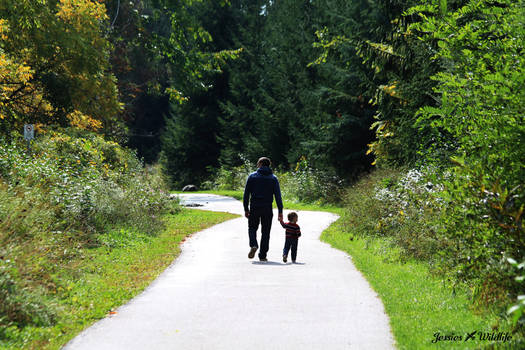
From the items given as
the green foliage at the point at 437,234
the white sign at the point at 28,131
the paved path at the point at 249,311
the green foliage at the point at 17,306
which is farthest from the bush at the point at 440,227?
the white sign at the point at 28,131

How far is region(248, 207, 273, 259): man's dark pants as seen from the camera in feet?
41.7

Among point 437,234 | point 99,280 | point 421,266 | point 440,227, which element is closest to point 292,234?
point 421,266

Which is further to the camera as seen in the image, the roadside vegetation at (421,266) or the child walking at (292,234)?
the child walking at (292,234)

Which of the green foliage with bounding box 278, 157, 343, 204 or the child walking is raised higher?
the green foliage with bounding box 278, 157, 343, 204

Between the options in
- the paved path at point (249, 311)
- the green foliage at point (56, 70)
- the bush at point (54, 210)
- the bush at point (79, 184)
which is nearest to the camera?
the paved path at point (249, 311)

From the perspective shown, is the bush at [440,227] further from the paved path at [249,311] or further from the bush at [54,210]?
the bush at [54,210]

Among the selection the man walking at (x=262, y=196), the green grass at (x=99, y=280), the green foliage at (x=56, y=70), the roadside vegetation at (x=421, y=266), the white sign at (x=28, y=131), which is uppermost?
the green foliage at (x=56, y=70)

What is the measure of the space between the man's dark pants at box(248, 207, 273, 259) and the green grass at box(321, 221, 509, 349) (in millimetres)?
1829

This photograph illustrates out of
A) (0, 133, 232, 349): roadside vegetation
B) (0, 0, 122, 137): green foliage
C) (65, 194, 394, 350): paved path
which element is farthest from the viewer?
(0, 0, 122, 137): green foliage

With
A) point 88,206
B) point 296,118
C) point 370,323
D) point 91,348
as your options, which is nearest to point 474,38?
point 370,323

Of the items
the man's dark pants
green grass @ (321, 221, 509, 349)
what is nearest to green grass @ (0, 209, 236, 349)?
the man's dark pants

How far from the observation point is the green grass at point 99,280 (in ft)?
21.6

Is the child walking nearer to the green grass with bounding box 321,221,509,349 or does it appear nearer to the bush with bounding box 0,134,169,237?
the green grass with bounding box 321,221,509,349

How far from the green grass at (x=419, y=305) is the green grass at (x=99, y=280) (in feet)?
11.7
